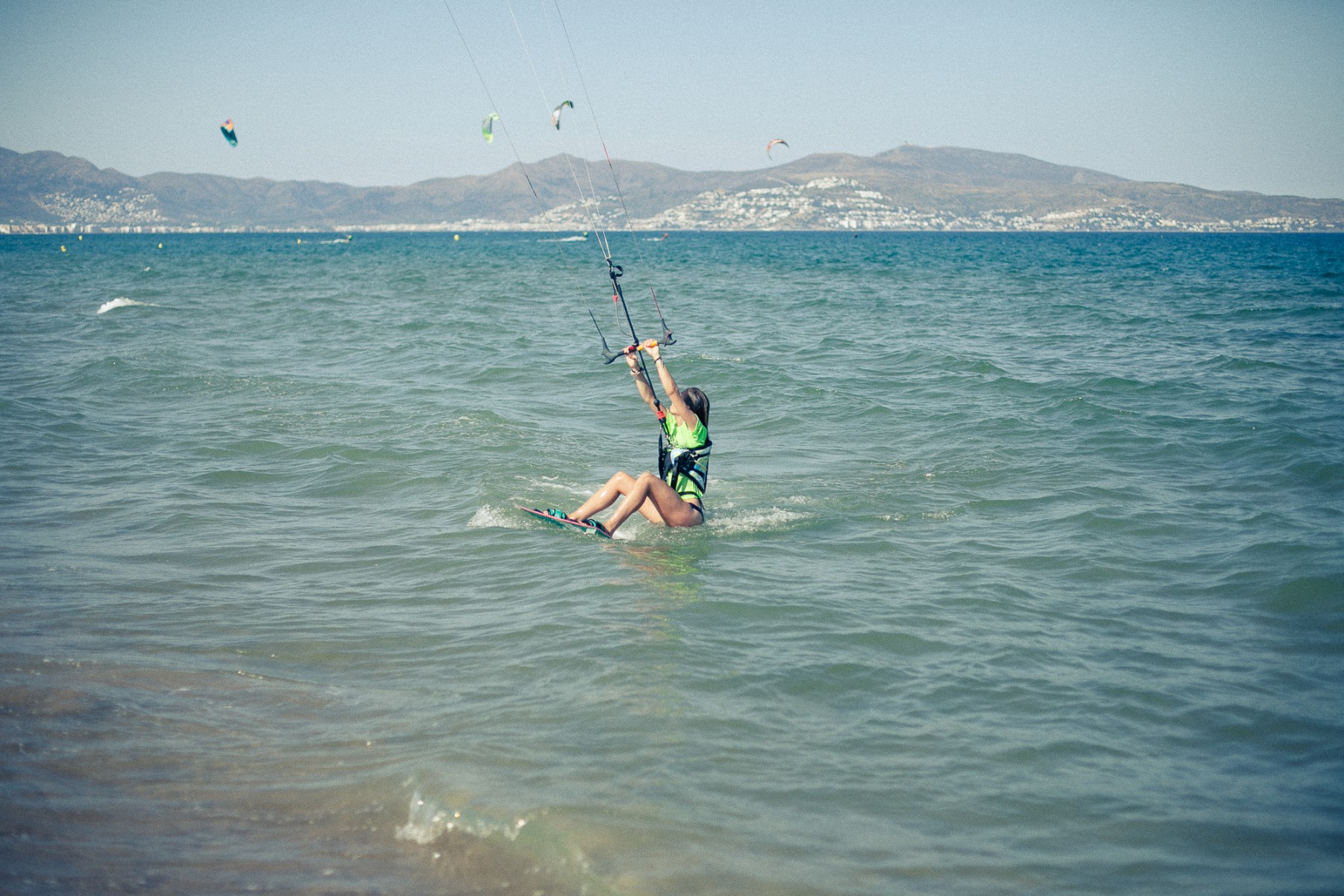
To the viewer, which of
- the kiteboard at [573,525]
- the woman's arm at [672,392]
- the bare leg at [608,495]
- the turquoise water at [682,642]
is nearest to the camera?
the turquoise water at [682,642]

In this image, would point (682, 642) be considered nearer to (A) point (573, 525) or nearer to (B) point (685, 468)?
(A) point (573, 525)

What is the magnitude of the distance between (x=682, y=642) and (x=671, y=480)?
2919 mm

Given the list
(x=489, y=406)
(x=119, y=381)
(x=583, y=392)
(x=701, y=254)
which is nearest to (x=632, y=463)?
(x=489, y=406)

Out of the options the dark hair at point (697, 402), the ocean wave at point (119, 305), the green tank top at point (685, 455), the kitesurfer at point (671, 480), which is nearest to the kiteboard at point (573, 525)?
the kitesurfer at point (671, 480)

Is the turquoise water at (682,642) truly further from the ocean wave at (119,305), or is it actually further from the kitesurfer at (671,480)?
the ocean wave at (119,305)

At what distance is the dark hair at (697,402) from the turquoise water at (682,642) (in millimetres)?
1090

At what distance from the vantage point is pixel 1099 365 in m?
17.5

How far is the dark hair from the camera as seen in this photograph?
8914 mm

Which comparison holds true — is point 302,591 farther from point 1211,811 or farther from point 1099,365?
point 1099,365

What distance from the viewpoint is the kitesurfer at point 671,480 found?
28.6 feet

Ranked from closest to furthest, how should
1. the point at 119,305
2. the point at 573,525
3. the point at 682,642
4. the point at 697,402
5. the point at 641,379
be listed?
the point at 682,642, the point at 573,525, the point at 641,379, the point at 697,402, the point at 119,305

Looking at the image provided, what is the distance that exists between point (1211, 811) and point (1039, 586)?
2.95 meters

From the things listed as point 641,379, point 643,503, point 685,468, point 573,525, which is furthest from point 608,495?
point 641,379

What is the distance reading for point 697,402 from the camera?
29.3 feet
